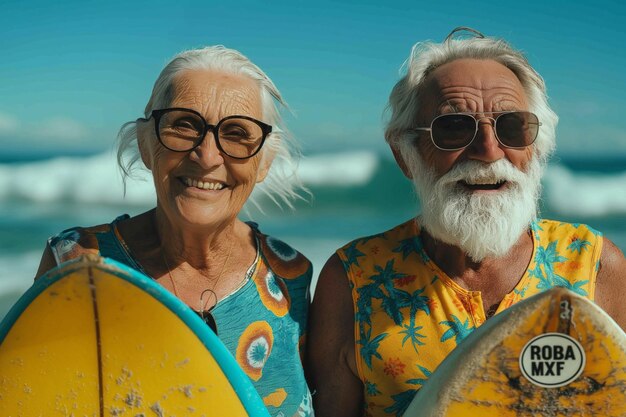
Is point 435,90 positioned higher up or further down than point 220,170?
higher up

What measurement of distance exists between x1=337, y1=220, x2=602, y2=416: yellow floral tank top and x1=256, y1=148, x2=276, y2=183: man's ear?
40cm

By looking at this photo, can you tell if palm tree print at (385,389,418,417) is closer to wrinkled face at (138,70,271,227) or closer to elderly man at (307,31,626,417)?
elderly man at (307,31,626,417)

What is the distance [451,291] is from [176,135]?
994 millimetres

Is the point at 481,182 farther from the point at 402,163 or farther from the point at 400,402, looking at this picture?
the point at 400,402

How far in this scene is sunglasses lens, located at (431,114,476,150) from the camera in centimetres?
247

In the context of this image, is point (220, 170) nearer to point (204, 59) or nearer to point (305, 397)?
point (204, 59)

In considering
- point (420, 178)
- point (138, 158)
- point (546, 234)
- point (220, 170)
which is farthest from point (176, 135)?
point (546, 234)

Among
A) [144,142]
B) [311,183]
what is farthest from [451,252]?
[311,183]

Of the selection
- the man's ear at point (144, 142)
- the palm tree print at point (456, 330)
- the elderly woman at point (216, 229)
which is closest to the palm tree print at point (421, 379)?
the palm tree print at point (456, 330)

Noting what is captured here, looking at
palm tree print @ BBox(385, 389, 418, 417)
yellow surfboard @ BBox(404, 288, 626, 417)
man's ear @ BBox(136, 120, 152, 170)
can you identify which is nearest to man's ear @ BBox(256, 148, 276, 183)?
man's ear @ BBox(136, 120, 152, 170)

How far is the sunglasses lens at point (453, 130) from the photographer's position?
8.10ft

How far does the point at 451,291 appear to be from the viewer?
8.18ft

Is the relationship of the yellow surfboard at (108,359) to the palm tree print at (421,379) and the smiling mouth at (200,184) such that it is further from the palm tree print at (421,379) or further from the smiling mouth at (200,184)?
the palm tree print at (421,379)

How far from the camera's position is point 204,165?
239 centimetres
